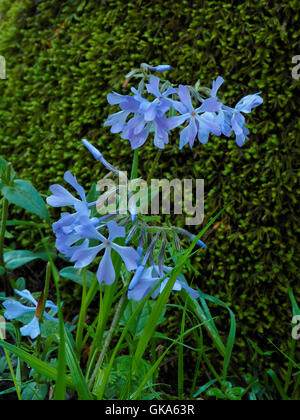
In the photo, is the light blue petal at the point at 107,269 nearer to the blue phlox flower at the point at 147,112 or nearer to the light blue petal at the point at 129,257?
the light blue petal at the point at 129,257

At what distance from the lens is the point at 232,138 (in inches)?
56.5

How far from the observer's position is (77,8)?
1756mm

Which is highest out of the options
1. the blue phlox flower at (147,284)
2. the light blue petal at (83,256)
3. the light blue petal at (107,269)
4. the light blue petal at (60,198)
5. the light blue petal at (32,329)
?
the light blue petal at (60,198)

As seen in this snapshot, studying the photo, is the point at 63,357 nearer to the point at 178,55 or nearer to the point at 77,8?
the point at 178,55

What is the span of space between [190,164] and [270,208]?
0.32m

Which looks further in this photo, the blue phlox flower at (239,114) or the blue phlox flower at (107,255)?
the blue phlox flower at (239,114)

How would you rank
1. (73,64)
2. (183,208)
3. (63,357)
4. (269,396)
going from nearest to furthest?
(63,357), (269,396), (183,208), (73,64)

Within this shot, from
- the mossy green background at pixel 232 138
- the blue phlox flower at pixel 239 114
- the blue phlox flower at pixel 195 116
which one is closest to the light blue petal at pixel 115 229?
the blue phlox flower at pixel 195 116

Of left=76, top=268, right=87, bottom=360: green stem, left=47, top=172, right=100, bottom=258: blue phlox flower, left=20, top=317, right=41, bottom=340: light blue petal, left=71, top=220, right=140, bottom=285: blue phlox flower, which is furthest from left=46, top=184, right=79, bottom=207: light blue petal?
left=20, top=317, right=41, bottom=340: light blue petal

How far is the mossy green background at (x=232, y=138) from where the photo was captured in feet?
4.47

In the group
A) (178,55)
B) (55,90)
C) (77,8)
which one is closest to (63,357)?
(178,55)

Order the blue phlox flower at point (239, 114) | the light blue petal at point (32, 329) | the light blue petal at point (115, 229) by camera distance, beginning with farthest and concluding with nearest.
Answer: the light blue petal at point (32, 329), the blue phlox flower at point (239, 114), the light blue petal at point (115, 229)

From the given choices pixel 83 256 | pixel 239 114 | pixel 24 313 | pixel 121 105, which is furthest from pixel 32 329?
pixel 239 114
